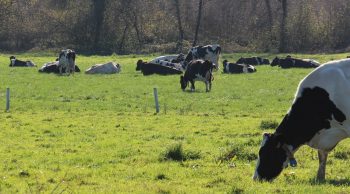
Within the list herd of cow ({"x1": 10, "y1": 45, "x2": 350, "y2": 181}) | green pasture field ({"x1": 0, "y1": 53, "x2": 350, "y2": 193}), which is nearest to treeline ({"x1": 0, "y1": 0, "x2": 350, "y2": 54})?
green pasture field ({"x1": 0, "y1": 53, "x2": 350, "y2": 193})

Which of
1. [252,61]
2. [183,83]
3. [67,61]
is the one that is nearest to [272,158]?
[183,83]

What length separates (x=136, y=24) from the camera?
257ft

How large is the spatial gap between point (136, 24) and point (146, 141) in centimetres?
6315

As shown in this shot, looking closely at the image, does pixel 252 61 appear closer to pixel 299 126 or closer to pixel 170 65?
pixel 170 65

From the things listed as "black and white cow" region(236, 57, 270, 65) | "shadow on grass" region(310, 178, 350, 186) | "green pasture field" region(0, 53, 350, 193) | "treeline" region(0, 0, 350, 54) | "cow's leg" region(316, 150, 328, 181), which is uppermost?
"treeline" region(0, 0, 350, 54)

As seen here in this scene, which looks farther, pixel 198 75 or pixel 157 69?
pixel 157 69

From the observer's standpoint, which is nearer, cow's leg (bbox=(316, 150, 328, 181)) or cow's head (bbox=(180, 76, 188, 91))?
cow's leg (bbox=(316, 150, 328, 181))

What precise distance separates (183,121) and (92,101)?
26.0 feet

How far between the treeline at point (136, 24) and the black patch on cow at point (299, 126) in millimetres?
60901

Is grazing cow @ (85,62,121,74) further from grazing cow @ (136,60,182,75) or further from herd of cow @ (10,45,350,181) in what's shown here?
herd of cow @ (10,45,350,181)

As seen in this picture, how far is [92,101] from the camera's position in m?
27.0

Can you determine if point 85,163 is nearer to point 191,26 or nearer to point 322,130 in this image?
point 322,130

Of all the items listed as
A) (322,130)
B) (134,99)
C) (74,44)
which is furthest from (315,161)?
(74,44)

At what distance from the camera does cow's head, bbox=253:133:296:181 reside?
10453mm
